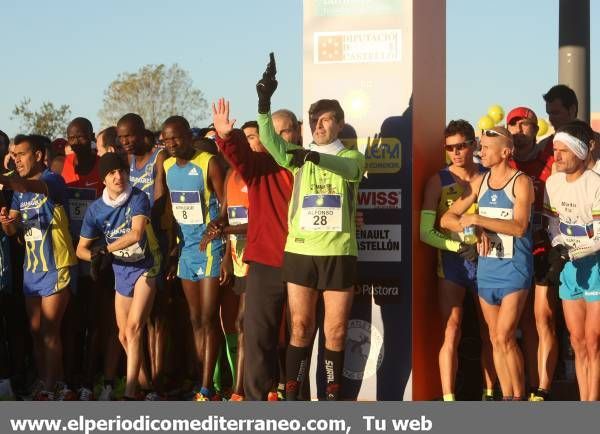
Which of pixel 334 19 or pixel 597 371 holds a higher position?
pixel 334 19

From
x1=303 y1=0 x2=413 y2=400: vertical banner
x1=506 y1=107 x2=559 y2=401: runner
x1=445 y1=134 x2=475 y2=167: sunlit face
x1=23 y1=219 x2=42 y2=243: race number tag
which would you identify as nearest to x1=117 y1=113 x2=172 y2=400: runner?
x1=23 y1=219 x2=42 y2=243: race number tag

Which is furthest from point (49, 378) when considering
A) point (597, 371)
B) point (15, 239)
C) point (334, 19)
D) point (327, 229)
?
point (597, 371)

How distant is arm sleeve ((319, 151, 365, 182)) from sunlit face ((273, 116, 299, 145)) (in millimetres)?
733

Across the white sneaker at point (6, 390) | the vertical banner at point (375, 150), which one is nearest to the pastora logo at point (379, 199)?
the vertical banner at point (375, 150)

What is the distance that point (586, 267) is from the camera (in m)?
7.82

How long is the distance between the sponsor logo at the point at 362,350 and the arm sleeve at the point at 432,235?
2.46 feet

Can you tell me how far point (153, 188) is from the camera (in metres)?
9.39

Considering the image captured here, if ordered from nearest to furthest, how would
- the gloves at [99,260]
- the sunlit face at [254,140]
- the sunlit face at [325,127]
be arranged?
the sunlit face at [325,127], the sunlit face at [254,140], the gloves at [99,260]

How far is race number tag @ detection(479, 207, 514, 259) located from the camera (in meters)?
7.93

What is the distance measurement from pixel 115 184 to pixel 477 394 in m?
3.22

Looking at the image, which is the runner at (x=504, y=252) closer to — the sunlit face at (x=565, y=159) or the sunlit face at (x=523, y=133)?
the sunlit face at (x=565, y=159)

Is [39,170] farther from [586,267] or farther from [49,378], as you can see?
[586,267]

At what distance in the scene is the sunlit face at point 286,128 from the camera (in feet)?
27.2

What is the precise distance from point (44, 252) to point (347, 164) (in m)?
2.91
